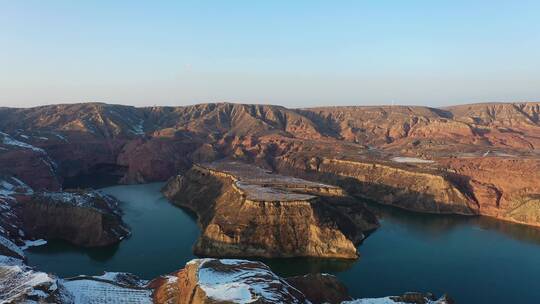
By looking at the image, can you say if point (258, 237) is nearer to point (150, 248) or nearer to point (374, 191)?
point (150, 248)

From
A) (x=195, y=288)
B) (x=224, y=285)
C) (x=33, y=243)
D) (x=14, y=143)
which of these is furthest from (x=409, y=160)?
(x=14, y=143)

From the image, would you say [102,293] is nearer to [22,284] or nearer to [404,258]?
[22,284]

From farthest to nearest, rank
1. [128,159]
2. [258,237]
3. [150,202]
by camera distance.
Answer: [128,159]
[150,202]
[258,237]

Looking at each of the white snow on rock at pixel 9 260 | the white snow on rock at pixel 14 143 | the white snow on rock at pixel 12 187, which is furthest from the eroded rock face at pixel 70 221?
the white snow on rock at pixel 14 143

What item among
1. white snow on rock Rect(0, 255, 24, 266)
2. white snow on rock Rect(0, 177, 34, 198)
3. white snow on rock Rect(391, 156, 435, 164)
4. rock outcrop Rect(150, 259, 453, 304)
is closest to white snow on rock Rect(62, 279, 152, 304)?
rock outcrop Rect(150, 259, 453, 304)

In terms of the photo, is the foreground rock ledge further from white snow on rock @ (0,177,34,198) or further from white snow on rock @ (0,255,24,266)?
white snow on rock @ (0,177,34,198)

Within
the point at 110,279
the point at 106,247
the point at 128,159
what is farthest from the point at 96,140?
the point at 110,279

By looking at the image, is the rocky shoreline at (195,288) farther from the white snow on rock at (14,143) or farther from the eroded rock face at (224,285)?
the white snow on rock at (14,143)
